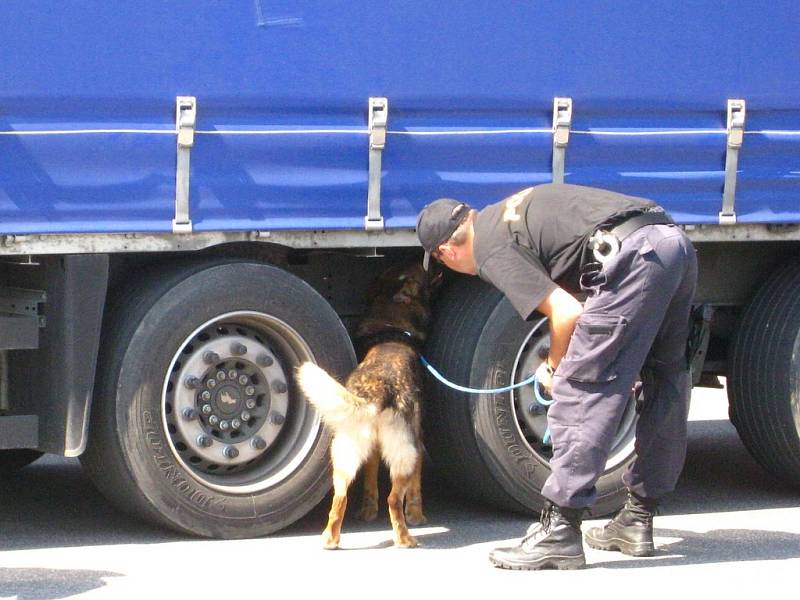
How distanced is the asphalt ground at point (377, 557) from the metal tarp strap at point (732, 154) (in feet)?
5.00

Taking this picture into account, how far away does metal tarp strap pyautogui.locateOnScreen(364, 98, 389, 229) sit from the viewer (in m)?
7.14

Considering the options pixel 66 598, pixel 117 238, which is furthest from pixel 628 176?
pixel 66 598

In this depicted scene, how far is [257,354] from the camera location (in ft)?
23.7

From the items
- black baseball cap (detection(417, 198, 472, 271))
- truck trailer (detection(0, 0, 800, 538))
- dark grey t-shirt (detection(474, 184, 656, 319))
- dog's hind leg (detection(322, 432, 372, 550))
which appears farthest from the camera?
dog's hind leg (detection(322, 432, 372, 550))

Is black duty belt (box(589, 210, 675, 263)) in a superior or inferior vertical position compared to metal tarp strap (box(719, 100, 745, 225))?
inferior

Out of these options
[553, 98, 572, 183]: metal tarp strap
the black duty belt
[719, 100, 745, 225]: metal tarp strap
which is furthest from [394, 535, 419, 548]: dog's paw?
[719, 100, 745, 225]: metal tarp strap

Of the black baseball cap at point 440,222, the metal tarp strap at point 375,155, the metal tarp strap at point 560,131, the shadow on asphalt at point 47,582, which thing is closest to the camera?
the shadow on asphalt at point 47,582

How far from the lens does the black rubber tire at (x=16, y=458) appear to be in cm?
858

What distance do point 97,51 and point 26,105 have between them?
37 cm

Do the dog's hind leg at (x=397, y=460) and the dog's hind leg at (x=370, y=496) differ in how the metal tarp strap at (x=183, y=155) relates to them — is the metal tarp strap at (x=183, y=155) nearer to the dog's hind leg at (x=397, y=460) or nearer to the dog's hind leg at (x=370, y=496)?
the dog's hind leg at (x=397, y=460)

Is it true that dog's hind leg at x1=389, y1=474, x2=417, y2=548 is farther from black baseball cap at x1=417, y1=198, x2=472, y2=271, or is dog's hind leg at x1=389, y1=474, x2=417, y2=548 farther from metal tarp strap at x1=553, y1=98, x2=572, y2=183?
metal tarp strap at x1=553, y1=98, x2=572, y2=183

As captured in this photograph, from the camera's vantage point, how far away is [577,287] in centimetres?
668

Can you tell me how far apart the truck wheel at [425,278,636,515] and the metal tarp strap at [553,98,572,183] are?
0.66m

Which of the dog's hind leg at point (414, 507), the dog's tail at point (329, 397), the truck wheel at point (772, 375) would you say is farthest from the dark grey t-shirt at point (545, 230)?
the truck wheel at point (772, 375)
